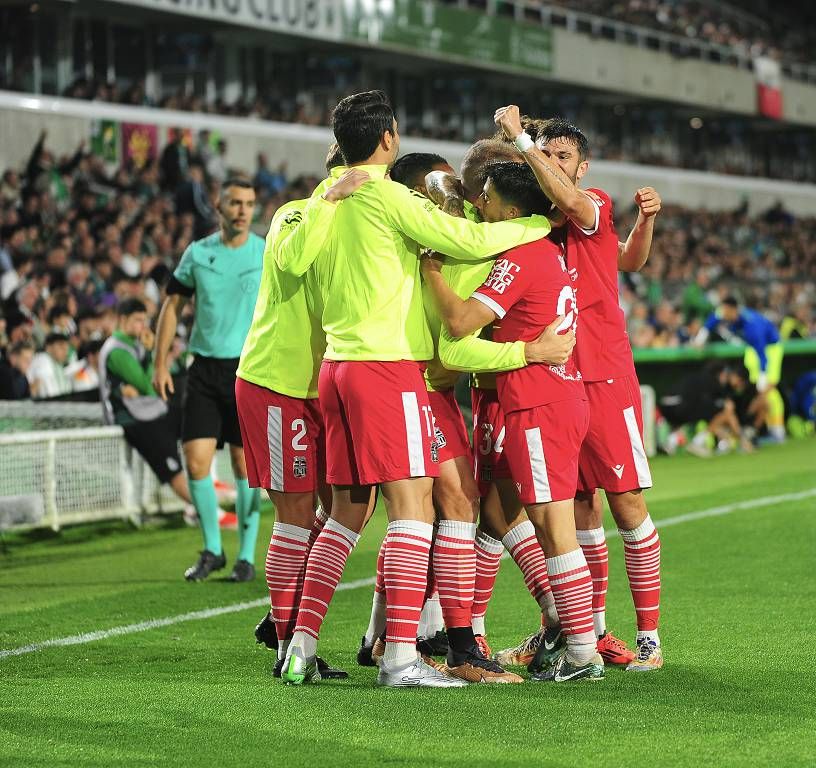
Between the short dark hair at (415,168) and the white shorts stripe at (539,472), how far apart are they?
42.5 inches

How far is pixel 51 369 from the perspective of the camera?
41.2 ft

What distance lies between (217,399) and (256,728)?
11.5 ft

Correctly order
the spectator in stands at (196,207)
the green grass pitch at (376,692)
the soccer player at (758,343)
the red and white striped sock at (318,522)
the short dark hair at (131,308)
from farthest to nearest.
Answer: the spectator in stands at (196,207) < the soccer player at (758,343) < the short dark hair at (131,308) < the red and white striped sock at (318,522) < the green grass pitch at (376,692)

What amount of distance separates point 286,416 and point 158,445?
512 cm

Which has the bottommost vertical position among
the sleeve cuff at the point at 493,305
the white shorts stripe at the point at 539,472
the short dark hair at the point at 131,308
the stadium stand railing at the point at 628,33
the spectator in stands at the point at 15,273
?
the white shorts stripe at the point at 539,472

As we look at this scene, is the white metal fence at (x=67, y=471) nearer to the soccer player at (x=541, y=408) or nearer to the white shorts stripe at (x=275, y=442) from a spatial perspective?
the white shorts stripe at (x=275, y=442)

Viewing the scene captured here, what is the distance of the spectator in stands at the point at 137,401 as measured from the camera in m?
10.3

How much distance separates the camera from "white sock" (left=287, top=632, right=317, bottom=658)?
5.03 m

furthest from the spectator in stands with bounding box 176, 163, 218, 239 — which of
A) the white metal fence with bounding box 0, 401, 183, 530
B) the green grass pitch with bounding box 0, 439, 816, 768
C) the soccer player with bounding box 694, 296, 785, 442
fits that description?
the green grass pitch with bounding box 0, 439, 816, 768

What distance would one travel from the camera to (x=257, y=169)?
24203 millimetres

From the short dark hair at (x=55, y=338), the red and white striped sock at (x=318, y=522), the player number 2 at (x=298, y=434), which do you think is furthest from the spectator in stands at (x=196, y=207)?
the player number 2 at (x=298, y=434)

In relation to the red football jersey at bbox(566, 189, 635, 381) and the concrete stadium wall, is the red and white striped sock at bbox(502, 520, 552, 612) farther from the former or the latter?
the concrete stadium wall

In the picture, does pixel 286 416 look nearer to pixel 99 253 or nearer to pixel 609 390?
pixel 609 390

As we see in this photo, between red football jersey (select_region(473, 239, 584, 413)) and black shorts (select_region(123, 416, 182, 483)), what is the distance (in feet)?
18.4
